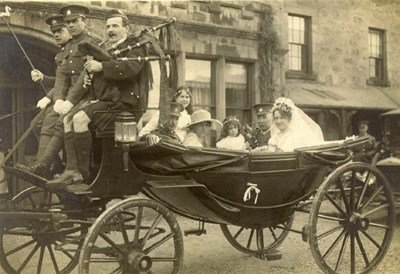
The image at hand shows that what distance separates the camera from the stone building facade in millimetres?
8422

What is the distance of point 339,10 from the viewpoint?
1393 cm

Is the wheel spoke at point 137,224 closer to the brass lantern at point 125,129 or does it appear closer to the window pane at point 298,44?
the brass lantern at point 125,129

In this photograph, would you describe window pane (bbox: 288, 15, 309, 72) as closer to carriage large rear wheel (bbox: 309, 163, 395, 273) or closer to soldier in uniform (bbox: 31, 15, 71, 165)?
carriage large rear wheel (bbox: 309, 163, 395, 273)

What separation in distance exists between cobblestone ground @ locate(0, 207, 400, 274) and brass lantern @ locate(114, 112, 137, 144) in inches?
80.6

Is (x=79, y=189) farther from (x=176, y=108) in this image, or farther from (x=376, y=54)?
(x=376, y=54)

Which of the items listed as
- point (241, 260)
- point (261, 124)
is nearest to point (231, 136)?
point (261, 124)

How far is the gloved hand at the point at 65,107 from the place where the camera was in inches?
164

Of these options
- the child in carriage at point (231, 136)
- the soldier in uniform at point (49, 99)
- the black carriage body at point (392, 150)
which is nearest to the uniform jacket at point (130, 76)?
the soldier in uniform at point (49, 99)

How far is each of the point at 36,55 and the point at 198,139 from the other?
3.99 meters

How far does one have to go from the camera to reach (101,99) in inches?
160

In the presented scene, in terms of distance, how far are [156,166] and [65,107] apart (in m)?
0.89

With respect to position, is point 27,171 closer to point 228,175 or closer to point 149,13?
point 228,175

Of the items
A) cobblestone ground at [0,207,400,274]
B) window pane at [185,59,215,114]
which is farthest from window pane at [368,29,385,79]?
cobblestone ground at [0,207,400,274]

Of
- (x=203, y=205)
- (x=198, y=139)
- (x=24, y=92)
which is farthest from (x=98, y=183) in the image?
(x=24, y=92)
